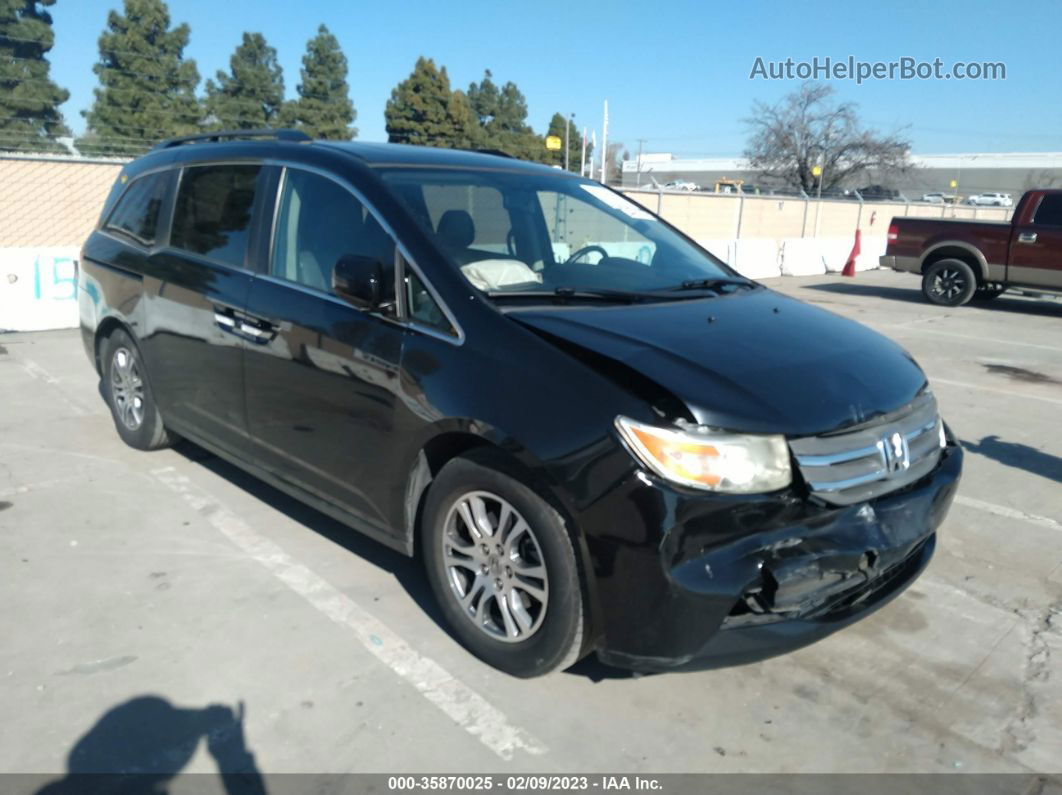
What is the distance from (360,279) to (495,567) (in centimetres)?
121

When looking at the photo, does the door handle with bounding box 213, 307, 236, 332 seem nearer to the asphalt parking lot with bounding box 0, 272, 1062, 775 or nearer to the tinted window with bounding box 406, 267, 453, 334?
the asphalt parking lot with bounding box 0, 272, 1062, 775

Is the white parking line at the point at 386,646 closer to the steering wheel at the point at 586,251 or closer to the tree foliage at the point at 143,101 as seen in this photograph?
the steering wheel at the point at 586,251

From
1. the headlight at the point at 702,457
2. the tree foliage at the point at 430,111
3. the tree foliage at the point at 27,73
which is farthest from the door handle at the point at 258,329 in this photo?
the tree foliage at the point at 430,111

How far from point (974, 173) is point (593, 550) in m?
91.1

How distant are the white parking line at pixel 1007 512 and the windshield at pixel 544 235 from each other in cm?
213

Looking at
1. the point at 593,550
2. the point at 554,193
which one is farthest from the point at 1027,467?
the point at 593,550

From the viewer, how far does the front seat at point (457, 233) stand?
338cm

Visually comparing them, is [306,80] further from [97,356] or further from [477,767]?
[477,767]

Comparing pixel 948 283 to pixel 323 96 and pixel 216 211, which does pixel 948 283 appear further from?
pixel 323 96

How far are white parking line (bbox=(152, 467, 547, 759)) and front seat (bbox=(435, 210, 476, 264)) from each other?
153 cm

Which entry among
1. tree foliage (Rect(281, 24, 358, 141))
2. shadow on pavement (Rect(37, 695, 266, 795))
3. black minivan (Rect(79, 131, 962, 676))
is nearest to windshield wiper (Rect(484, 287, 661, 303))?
black minivan (Rect(79, 131, 962, 676))

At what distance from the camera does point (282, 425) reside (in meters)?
3.87

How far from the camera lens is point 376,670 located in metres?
3.17

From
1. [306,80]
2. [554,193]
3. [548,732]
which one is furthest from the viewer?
[306,80]
